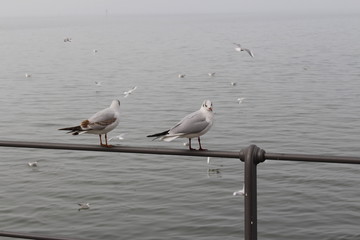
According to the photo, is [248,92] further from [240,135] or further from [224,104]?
[240,135]

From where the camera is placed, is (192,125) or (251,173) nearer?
(251,173)

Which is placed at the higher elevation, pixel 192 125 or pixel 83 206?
pixel 192 125

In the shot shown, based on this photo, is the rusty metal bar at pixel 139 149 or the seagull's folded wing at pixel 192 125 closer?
the rusty metal bar at pixel 139 149

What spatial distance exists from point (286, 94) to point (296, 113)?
20.9 feet

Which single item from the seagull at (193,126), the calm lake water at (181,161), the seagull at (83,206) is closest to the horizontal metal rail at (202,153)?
the seagull at (193,126)

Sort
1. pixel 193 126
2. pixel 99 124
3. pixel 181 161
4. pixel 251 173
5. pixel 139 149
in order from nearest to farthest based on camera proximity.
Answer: pixel 251 173, pixel 139 149, pixel 193 126, pixel 99 124, pixel 181 161

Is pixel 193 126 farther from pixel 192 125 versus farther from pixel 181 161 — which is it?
pixel 181 161

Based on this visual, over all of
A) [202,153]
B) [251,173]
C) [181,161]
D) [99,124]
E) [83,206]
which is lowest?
[251,173]

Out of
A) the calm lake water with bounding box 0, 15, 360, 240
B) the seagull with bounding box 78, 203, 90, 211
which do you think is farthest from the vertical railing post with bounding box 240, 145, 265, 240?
the seagull with bounding box 78, 203, 90, 211

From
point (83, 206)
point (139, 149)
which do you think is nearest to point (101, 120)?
point (139, 149)

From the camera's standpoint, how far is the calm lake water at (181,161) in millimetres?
15844

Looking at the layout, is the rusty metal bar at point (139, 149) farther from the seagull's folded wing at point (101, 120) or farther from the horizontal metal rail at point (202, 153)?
the seagull's folded wing at point (101, 120)

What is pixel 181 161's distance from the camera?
21.3 metres

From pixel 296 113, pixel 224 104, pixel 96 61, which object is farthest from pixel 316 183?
pixel 96 61
